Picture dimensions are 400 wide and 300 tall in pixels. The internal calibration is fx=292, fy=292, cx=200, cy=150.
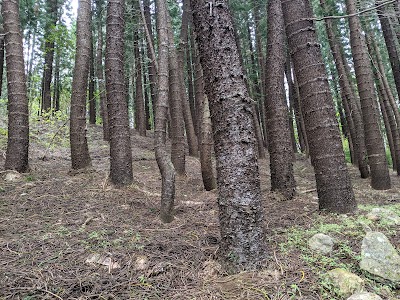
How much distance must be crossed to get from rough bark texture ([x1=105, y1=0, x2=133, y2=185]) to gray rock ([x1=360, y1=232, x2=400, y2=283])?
3979 mm

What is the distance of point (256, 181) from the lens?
258 centimetres

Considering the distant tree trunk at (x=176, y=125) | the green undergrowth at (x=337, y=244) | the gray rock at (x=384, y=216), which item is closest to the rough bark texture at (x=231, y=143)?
the green undergrowth at (x=337, y=244)

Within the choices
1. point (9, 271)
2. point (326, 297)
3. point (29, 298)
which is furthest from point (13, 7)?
point (326, 297)

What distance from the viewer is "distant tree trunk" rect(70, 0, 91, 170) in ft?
19.6

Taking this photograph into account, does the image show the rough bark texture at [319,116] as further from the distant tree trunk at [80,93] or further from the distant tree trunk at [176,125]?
the distant tree trunk at [80,93]

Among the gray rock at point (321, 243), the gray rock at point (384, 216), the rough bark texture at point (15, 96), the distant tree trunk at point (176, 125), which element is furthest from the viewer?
the distant tree trunk at point (176, 125)

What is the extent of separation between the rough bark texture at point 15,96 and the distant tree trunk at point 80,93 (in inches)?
33.9

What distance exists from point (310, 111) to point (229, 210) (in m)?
2.17

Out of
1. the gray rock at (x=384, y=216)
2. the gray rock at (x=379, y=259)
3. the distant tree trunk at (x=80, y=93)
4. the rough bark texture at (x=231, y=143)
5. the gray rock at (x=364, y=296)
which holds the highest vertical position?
the distant tree trunk at (x=80, y=93)

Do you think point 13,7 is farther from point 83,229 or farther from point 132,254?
point 132,254

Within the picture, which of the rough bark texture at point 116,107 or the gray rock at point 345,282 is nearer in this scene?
the gray rock at point 345,282

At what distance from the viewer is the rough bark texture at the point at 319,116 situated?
12.5 ft

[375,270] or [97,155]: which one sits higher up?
[97,155]

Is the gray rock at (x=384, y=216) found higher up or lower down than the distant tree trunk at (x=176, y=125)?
lower down
